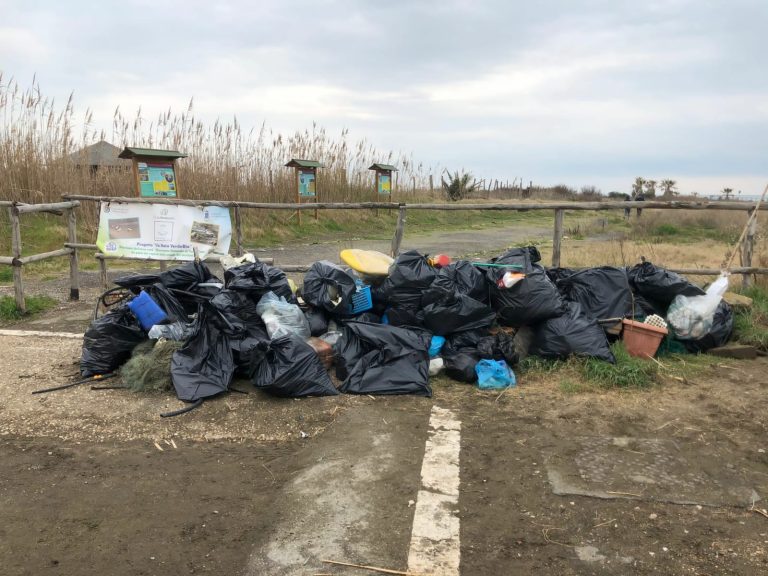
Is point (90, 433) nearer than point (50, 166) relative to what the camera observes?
Yes

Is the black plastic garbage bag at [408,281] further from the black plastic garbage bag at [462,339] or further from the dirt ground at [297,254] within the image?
the dirt ground at [297,254]

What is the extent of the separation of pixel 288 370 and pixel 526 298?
2.06 m

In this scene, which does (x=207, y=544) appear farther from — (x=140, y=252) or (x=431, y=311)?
(x=140, y=252)

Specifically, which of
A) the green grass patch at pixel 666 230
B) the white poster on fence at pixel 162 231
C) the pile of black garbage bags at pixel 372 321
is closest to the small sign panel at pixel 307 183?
the white poster on fence at pixel 162 231

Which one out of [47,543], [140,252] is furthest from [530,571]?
[140,252]

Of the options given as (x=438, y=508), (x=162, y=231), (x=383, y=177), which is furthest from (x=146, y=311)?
(x=383, y=177)

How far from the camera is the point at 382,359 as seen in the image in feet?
15.2

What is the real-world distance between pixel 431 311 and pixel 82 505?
2.93m

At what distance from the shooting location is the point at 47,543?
259 cm

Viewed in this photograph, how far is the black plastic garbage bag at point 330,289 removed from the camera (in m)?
5.22

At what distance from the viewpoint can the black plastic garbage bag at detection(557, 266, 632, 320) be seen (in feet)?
17.4

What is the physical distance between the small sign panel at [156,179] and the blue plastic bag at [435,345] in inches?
266

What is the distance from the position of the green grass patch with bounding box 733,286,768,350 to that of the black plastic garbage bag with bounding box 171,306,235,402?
4.49 meters

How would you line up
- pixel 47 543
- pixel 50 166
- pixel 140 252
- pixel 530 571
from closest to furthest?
pixel 530 571, pixel 47 543, pixel 140 252, pixel 50 166
